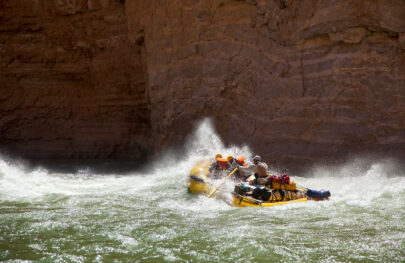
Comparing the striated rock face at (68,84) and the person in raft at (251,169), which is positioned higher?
the striated rock face at (68,84)

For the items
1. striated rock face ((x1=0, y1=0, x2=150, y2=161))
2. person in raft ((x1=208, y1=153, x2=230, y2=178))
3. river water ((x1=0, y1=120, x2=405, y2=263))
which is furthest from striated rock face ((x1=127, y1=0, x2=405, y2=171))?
striated rock face ((x1=0, y1=0, x2=150, y2=161))

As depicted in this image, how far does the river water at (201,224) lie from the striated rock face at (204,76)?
1223 millimetres

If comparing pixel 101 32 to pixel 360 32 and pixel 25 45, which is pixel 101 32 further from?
pixel 360 32

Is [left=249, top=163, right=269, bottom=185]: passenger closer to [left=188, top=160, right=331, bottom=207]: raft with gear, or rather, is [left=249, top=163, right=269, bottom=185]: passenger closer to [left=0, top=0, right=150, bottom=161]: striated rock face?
[left=188, top=160, right=331, bottom=207]: raft with gear

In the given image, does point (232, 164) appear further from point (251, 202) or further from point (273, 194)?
point (251, 202)

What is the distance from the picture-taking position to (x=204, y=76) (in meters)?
11.9

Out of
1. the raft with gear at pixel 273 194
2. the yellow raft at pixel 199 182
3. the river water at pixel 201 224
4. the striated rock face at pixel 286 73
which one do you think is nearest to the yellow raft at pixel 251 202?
the raft with gear at pixel 273 194

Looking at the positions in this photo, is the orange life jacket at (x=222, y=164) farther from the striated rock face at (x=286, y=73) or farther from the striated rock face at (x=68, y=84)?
the striated rock face at (x=68, y=84)

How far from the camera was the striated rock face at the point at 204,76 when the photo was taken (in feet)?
28.3

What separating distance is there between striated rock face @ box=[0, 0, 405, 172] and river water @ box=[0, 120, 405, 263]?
122 cm

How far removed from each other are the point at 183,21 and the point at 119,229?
8155 millimetres

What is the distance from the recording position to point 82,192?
8.56m

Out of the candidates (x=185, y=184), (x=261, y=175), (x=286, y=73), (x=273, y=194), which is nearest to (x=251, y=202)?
(x=273, y=194)

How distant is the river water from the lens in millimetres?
4473
